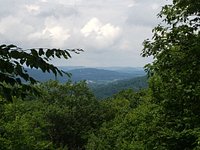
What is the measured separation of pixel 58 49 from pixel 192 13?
10122 mm

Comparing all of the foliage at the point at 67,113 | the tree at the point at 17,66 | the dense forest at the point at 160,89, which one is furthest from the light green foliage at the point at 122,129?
the tree at the point at 17,66

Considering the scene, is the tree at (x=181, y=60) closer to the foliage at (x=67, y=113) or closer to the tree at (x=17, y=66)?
the tree at (x=17, y=66)

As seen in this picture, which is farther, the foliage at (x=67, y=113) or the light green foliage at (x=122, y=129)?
the foliage at (x=67, y=113)

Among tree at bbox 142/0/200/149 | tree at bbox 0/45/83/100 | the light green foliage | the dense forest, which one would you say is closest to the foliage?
the light green foliage

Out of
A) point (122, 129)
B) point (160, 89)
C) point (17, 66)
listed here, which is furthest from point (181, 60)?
point (122, 129)

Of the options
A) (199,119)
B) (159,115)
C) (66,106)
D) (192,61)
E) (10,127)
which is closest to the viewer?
(192,61)

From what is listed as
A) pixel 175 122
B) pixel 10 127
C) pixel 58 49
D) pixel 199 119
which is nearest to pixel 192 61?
pixel 199 119

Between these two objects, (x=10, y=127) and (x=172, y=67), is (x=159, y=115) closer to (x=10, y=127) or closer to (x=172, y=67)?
(x=172, y=67)

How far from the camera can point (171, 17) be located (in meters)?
14.6

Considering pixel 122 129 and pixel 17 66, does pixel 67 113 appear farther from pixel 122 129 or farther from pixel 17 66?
pixel 17 66

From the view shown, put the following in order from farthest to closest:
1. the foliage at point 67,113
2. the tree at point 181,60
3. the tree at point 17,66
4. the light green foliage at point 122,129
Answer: the foliage at point 67,113
the light green foliage at point 122,129
the tree at point 181,60
the tree at point 17,66

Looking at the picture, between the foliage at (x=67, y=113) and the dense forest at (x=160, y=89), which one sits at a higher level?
the dense forest at (x=160, y=89)

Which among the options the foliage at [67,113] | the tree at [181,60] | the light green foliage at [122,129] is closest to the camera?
the tree at [181,60]

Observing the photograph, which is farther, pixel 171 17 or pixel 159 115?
pixel 159 115
